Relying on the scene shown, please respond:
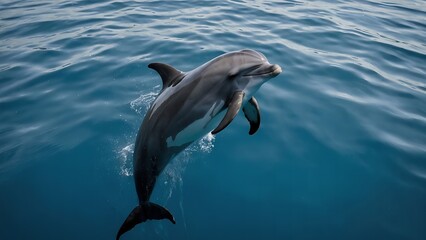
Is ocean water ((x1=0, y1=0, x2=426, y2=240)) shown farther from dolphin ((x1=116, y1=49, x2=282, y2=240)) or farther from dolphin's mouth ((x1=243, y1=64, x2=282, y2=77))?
dolphin's mouth ((x1=243, y1=64, x2=282, y2=77))

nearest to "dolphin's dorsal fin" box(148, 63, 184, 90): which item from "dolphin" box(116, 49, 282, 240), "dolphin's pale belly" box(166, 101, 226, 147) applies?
"dolphin" box(116, 49, 282, 240)

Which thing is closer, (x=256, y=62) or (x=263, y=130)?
(x=256, y=62)

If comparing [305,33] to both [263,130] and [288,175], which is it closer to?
[263,130]

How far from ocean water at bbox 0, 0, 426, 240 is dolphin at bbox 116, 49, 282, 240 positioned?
2.33 feet

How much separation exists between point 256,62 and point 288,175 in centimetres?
246

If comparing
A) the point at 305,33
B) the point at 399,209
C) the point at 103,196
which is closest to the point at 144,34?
the point at 305,33

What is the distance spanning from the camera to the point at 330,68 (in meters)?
9.66

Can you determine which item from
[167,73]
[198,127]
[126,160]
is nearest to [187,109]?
[198,127]

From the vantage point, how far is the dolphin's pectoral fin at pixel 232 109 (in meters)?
4.31

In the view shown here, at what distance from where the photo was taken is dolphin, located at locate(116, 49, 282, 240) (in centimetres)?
476

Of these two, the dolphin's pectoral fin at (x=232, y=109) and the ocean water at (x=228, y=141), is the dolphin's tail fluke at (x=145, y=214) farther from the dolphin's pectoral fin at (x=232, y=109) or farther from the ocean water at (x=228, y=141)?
the dolphin's pectoral fin at (x=232, y=109)

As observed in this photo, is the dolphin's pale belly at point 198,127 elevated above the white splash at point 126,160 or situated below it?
above

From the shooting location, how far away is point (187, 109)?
→ 4.85m

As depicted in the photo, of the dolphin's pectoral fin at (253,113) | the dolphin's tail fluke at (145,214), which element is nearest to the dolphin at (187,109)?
the dolphin's tail fluke at (145,214)
